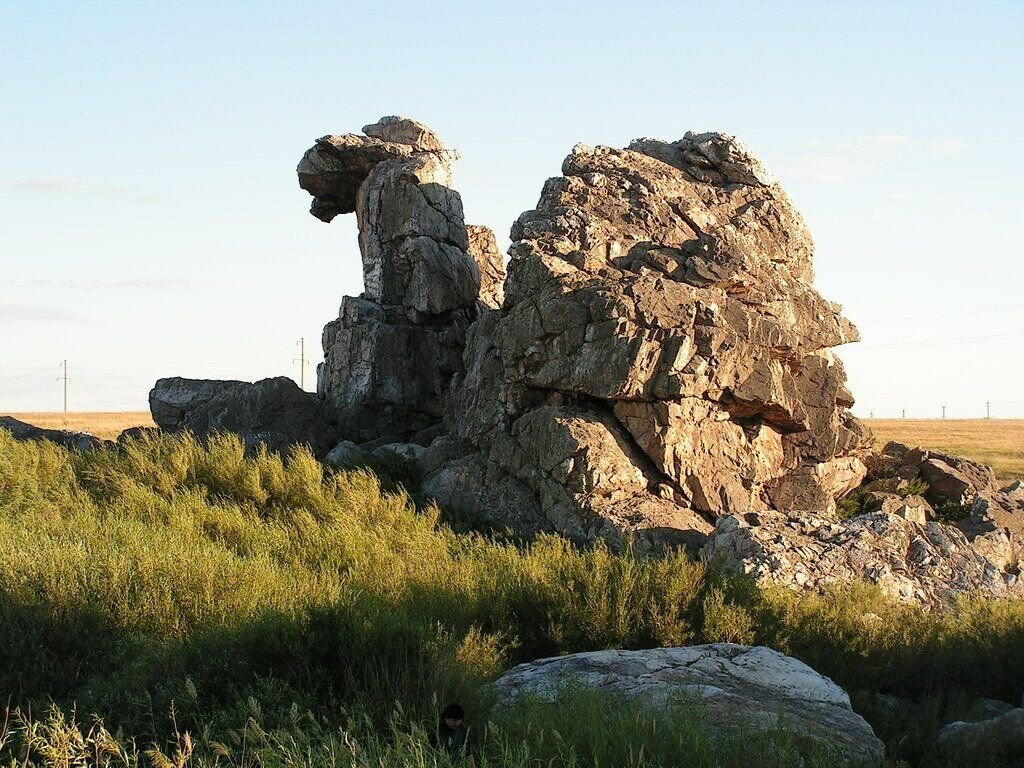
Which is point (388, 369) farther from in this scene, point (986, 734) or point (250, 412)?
point (986, 734)

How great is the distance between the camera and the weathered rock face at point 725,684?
8.14m

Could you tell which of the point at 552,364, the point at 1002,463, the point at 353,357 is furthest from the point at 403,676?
the point at 1002,463

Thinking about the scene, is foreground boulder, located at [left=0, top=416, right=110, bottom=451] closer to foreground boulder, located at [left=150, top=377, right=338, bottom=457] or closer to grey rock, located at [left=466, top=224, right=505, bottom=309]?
foreground boulder, located at [left=150, top=377, right=338, bottom=457]

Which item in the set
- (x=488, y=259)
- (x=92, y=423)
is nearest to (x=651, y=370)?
(x=488, y=259)

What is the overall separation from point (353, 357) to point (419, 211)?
11.2ft

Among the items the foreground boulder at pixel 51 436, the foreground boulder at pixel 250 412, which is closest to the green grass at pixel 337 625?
the foreground boulder at pixel 250 412

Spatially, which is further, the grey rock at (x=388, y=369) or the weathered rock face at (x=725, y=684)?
the grey rock at (x=388, y=369)

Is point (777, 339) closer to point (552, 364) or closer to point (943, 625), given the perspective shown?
point (552, 364)

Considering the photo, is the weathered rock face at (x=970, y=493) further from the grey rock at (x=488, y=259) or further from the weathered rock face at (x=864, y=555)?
the grey rock at (x=488, y=259)

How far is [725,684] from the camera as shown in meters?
9.04

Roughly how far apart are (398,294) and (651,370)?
8.27 metres

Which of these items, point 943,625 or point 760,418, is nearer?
point 943,625

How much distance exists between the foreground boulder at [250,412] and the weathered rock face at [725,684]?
12.0 m

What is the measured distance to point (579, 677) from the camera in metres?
8.89
